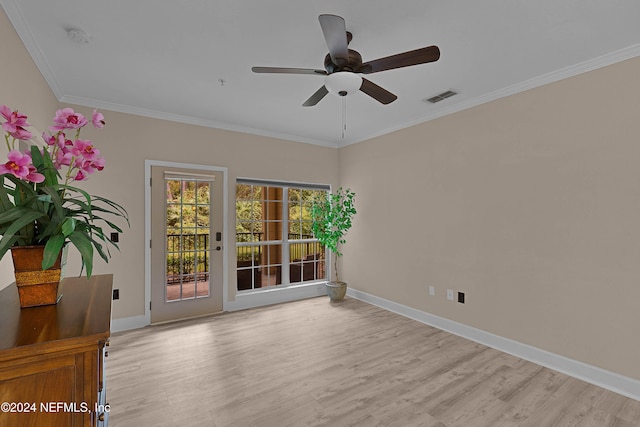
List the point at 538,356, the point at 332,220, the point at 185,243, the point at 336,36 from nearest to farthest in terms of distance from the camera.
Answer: the point at 336,36 → the point at 538,356 → the point at 185,243 → the point at 332,220

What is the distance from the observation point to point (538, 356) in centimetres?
288

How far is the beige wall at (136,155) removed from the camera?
9.23 ft

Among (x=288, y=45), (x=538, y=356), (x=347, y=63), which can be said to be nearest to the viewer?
(x=347, y=63)

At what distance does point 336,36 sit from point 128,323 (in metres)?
3.88

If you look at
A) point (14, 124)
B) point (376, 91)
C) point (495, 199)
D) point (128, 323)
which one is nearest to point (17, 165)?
point (14, 124)

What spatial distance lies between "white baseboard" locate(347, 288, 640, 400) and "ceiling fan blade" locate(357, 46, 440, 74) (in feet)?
9.39

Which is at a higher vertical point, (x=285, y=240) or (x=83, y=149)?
(x=83, y=149)

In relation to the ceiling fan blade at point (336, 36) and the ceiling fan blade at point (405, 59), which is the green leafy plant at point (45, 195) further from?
the ceiling fan blade at point (405, 59)

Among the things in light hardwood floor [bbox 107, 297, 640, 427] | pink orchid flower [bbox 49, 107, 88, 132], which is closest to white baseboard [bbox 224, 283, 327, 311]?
light hardwood floor [bbox 107, 297, 640, 427]

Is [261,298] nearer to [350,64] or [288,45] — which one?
[288,45]

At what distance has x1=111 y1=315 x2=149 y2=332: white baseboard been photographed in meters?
3.57

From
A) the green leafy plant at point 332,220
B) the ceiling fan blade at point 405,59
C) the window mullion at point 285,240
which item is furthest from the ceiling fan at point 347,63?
the window mullion at point 285,240

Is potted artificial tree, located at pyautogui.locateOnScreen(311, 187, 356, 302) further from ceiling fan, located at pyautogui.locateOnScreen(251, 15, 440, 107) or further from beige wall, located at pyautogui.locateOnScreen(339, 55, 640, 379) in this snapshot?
ceiling fan, located at pyautogui.locateOnScreen(251, 15, 440, 107)

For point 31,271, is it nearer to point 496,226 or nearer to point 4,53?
point 4,53
